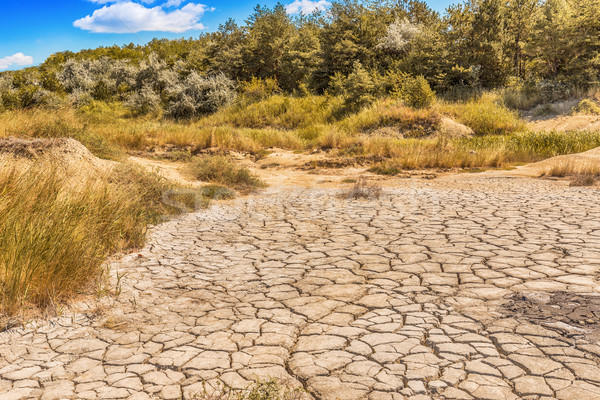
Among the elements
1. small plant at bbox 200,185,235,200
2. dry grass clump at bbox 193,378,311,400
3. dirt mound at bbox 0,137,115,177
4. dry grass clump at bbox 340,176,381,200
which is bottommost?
dry grass clump at bbox 193,378,311,400

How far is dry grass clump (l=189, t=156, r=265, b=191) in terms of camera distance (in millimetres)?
10761

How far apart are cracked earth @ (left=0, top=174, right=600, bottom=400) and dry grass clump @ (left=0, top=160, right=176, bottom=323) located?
1.06 ft

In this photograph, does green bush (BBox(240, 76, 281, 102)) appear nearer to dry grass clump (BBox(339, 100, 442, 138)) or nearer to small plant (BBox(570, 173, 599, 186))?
dry grass clump (BBox(339, 100, 442, 138))

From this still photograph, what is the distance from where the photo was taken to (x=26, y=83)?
82.1 feet

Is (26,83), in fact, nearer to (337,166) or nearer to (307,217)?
(337,166)

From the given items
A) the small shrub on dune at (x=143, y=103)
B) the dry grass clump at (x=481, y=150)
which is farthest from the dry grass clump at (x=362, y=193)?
the small shrub on dune at (x=143, y=103)

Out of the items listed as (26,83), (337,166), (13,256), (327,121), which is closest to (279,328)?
(13,256)

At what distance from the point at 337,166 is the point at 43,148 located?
25.8 ft

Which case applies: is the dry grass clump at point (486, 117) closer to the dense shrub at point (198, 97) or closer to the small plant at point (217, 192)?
the dense shrub at point (198, 97)

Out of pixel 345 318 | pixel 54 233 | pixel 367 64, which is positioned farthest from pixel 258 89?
pixel 345 318

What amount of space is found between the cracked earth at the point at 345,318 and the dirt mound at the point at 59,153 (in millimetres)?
2586

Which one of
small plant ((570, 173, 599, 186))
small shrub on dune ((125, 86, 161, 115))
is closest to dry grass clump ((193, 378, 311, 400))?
small plant ((570, 173, 599, 186))

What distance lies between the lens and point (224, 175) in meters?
11.0

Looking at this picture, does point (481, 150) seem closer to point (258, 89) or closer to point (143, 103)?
point (258, 89)
